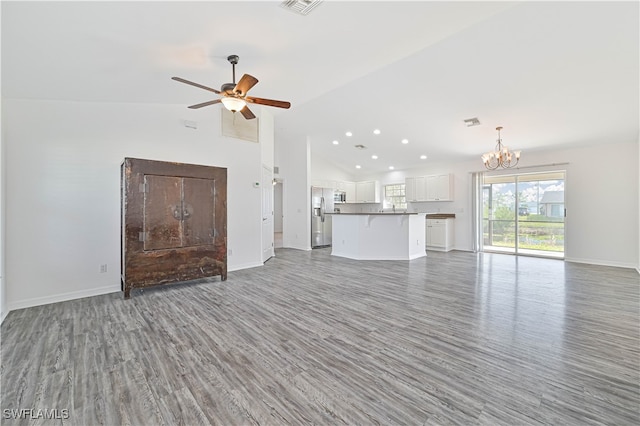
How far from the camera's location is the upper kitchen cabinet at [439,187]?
8109mm

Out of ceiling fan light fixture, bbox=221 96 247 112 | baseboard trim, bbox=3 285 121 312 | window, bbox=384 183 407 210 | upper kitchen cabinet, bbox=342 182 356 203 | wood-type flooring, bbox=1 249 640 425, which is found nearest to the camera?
wood-type flooring, bbox=1 249 640 425

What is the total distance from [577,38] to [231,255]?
5.92 metres

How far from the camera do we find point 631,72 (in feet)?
11.9

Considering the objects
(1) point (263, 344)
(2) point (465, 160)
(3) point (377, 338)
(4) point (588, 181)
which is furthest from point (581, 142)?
(1) point (263, 344)

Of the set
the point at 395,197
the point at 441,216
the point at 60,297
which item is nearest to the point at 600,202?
the point at 441,216

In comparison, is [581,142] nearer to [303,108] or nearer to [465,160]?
[465,160]

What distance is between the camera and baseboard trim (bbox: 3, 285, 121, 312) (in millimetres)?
3345

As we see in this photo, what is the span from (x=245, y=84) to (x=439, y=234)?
6.89 m

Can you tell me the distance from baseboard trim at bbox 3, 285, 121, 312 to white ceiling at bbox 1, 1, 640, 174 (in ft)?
8.21

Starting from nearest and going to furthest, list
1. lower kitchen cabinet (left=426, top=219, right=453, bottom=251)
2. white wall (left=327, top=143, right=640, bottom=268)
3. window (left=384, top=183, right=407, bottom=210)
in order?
white wall (left=327, top=143, right=640, bottom=268)
lower kitchen cabinet (left=426, top=219, right=453, bottom=251)
window (left=384, top=183, right=407, bottom=210)

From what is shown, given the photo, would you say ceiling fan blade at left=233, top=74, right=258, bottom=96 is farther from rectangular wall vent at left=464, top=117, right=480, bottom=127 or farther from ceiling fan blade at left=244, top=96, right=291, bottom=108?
rectangular wall vent at left=464, top=117, right=480, bottom=127

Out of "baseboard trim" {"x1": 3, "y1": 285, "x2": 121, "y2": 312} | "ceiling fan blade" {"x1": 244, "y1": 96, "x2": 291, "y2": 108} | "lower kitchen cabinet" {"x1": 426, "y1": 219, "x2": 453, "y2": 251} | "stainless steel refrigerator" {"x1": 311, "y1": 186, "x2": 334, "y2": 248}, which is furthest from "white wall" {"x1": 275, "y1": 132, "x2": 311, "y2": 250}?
"baseboard trim" {"x1": 3, "y1": 285, "x2": 121, "y2": 312}

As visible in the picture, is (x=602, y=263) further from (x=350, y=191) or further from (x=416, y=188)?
(x=350, y=191)

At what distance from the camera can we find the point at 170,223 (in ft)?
13.1
